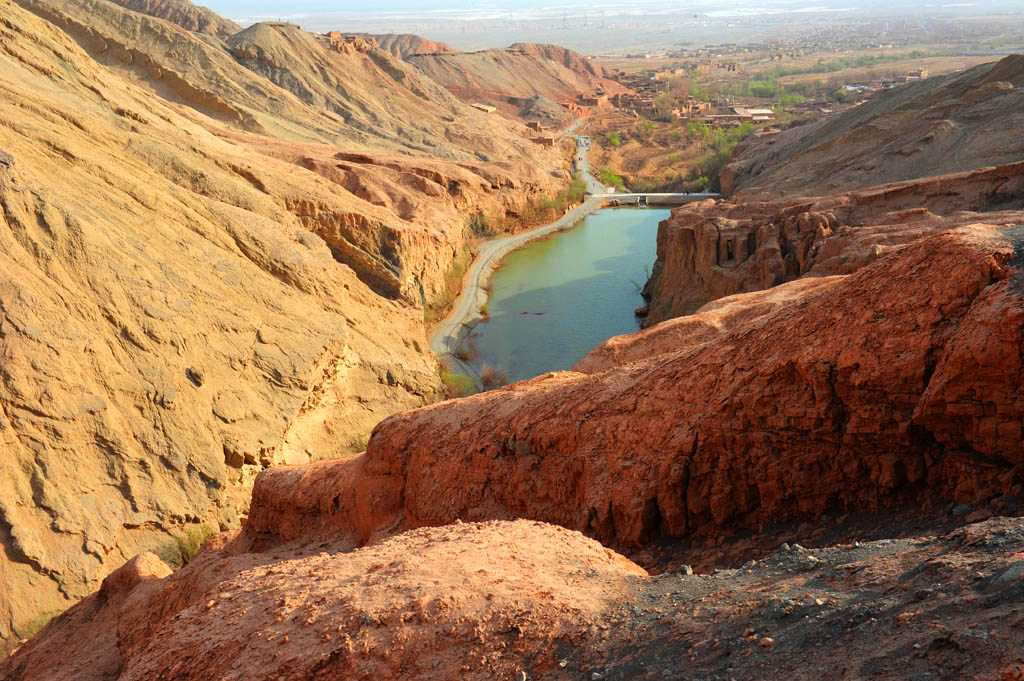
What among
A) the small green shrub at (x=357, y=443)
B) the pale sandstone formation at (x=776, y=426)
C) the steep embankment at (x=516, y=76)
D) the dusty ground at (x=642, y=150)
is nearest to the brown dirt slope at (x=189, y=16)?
the steep embankment at (x=516, y=76)

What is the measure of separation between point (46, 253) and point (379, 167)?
20453 millimetres

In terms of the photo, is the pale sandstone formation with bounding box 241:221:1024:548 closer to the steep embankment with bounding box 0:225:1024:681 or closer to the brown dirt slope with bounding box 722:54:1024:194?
the steep embankment with bounding box 0:225:1024:681

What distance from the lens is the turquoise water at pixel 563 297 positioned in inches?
1038

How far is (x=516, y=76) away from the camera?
96.7 meters

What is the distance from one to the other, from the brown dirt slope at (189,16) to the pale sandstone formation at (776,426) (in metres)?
63.6

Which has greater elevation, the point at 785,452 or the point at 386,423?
the point at 785,452

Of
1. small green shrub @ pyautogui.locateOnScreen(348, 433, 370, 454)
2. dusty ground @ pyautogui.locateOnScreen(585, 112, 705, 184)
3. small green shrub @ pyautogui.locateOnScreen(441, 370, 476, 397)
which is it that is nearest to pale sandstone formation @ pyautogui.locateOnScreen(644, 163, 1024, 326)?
small green shrub @ pyautogui.locateOnScreen(441, 370, 476, 397)

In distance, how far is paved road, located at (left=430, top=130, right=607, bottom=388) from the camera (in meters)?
25.9

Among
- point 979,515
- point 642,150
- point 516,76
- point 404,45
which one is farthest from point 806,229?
point 404,45

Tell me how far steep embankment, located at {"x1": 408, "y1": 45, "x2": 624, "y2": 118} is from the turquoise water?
142ft

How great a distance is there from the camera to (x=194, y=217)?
19047 millimetres

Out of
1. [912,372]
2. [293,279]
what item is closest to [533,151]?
[293,279]

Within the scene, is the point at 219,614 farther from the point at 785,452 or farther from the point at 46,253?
the point at 46,253

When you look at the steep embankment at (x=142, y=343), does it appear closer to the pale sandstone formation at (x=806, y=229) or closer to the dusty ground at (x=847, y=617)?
the pale sandstone formation at (x=806, y=229)
